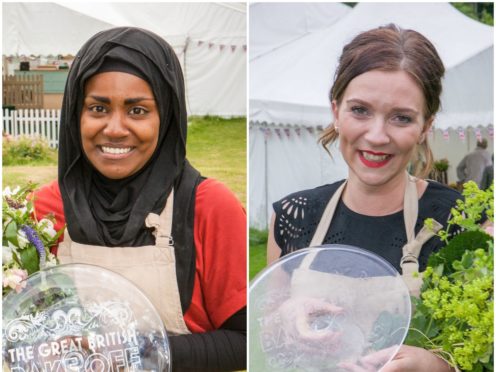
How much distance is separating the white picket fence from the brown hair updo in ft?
2.54

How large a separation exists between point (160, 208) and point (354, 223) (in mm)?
524

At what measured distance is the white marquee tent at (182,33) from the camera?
79.0 inches

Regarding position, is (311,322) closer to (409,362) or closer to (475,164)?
(409,362)

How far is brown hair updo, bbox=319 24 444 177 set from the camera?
1889mm

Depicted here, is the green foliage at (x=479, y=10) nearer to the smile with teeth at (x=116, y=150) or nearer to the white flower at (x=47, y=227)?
the smile with teeth at (x=116, y=150)

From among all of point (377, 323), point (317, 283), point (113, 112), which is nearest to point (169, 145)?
point (113, 112)

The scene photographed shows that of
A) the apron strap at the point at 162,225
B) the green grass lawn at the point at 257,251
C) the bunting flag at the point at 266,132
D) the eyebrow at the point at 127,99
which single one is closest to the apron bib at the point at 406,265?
the green grass lawn at the point at 257,251

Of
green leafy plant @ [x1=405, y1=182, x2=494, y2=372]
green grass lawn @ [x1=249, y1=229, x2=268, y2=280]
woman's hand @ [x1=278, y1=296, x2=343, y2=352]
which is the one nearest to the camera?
green leafy plant @ [x1=405, y1=182, x2=494, y2=372]

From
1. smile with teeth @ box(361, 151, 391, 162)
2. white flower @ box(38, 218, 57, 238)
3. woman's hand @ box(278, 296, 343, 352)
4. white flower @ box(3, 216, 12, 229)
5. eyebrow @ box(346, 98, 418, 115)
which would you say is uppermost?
eyebrow @ box(346, 98, 418, 115)

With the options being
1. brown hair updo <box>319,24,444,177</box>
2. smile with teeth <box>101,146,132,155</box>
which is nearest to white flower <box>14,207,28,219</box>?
smile with teeth <box>101,146,132,155</box>

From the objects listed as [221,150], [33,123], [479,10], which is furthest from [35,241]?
[479,10]

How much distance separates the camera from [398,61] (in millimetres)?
1880

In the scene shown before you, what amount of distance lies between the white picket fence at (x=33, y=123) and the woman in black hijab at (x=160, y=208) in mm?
122

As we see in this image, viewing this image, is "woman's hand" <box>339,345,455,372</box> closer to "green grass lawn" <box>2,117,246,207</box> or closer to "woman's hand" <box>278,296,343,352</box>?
"woman's hand" <box>278,296,343,352</box>
